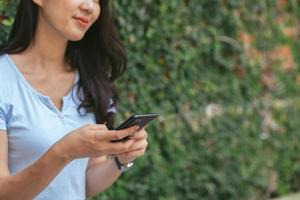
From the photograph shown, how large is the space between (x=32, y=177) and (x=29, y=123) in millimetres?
244

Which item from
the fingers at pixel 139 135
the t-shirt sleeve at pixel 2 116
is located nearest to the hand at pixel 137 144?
the fingers at pixel 139 135

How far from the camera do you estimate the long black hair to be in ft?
8.04

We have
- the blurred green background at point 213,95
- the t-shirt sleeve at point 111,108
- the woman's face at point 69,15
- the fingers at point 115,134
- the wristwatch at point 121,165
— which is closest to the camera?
the fingers at point 115,134

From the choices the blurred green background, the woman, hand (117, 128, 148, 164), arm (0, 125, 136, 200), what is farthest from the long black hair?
the blurred green background

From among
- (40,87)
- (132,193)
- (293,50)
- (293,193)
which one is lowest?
(293,193)

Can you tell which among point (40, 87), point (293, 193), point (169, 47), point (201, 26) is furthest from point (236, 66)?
point (40, 87)

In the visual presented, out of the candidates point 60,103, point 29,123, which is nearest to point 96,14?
point 60,103

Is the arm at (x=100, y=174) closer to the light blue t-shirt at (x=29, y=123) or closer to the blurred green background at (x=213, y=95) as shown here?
the light blue t-shirt at (x=29, y=123)

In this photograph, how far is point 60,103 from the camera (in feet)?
7.97

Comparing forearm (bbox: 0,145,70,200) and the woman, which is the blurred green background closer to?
the woman

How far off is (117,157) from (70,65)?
428mm

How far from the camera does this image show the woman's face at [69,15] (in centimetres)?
239

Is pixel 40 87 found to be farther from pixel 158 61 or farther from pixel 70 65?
pixel 158 61

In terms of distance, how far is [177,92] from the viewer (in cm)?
418
